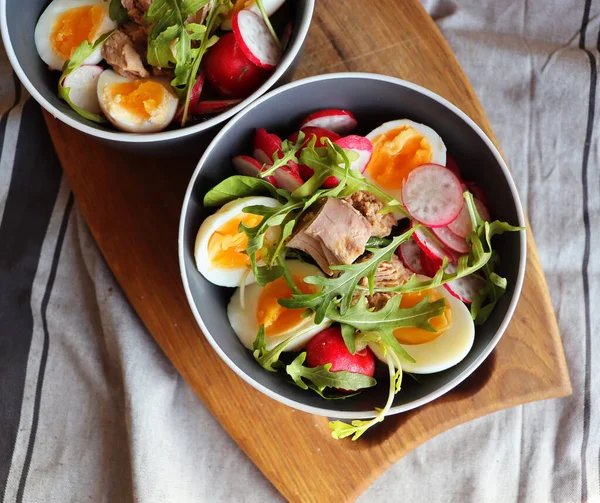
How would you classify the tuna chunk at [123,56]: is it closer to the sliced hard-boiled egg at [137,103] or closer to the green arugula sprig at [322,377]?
the sliced hard-boiled egg at [137,103]

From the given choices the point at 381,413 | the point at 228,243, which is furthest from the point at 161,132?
the point at 381,413

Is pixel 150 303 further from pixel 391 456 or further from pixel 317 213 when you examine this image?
pixel 391 456

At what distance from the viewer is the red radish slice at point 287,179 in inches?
35.9

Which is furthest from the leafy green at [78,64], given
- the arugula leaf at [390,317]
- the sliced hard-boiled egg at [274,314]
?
the arugula leaf at [390,317]

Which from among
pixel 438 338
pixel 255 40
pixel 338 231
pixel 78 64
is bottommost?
pixel 438 338

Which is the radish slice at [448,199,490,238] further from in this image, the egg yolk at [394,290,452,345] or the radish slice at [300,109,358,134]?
the radish slice at [300,109,358,134]

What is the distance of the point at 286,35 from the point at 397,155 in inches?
10.3

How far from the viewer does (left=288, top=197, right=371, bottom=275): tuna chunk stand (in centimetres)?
87

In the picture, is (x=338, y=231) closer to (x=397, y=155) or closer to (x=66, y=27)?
(x=397, y=155)

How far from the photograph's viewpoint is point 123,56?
3.01 feet

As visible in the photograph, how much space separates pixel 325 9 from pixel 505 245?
0.51m

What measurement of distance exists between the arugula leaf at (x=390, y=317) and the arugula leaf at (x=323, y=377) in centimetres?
7

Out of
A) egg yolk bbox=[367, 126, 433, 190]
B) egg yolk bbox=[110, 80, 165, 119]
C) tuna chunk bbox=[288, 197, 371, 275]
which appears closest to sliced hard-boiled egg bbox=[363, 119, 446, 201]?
egg yolk bbox=[367, 126, 433, 190]

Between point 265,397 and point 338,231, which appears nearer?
→ point 338,231
